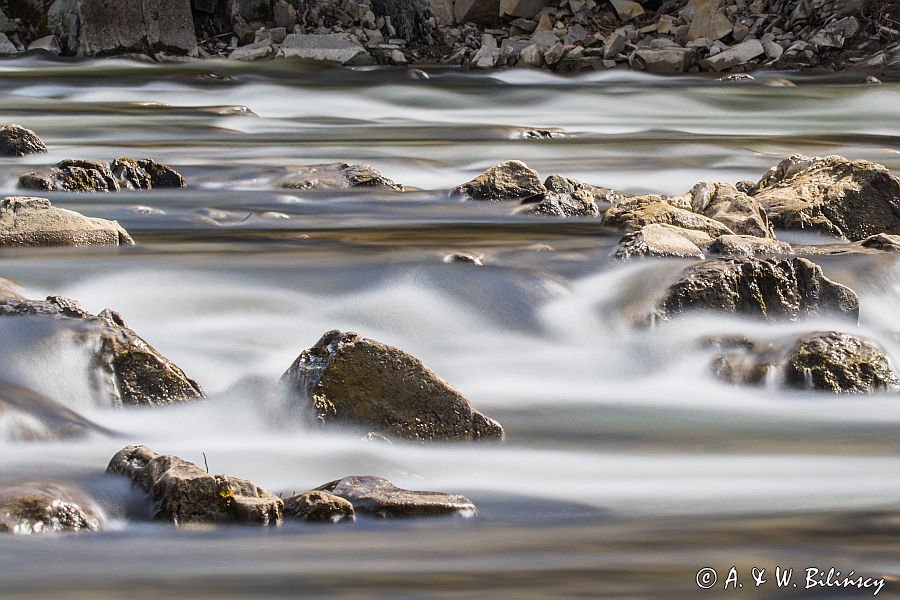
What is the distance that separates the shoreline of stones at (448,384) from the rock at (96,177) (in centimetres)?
193

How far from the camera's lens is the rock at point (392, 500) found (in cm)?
316

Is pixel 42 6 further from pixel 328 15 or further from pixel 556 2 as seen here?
pixel 556 2

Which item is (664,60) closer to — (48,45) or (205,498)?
(48,45)

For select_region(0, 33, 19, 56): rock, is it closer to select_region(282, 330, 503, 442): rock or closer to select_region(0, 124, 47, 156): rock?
select_region(0, 124, 47, 156): rock

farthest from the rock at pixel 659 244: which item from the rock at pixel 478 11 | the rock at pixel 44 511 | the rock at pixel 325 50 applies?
the rock at pixel 478 11

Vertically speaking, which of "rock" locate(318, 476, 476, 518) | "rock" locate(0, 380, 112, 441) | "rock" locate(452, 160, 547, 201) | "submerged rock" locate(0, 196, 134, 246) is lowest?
"rock" locate(452, 160, 547, 201)

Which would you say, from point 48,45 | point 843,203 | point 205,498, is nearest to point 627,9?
point 48,45

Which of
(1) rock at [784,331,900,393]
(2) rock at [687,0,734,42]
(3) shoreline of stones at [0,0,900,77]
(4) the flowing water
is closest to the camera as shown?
(4) the flowing water

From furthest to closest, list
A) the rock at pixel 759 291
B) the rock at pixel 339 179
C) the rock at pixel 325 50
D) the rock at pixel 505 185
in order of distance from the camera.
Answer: the rock at pixel 325 50
the rock at pixel 339 179
the rock at pixel 505 185
the rock at pixel 759 291

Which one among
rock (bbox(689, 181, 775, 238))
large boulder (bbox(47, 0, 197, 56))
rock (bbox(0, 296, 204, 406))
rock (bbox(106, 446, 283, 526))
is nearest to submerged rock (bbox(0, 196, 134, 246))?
rock (bbox(0, 296, 204, 406))

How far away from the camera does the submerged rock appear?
5.95m

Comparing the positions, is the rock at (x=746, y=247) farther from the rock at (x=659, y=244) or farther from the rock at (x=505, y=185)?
the rock at (x=505, y=185)

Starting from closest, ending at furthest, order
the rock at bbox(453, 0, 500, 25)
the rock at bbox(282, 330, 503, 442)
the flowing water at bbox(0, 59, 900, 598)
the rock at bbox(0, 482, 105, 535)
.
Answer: the flowing water at bbox(0, 59, 900, 598) < the rock at bbox(0, 482, 105, 535) < the rock at bbox(282, 330, 503, 442) < the rock at bbox(453, 0, 500, 25)

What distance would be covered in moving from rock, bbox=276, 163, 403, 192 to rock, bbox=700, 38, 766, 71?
12.6 metres
